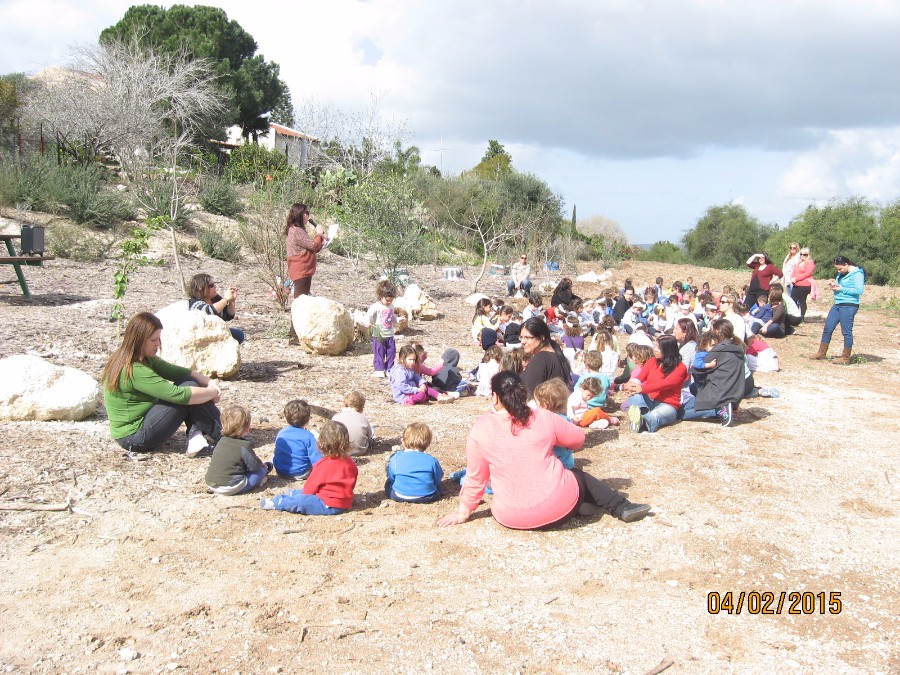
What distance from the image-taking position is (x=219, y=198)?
19125 millimetres

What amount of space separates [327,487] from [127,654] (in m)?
1.61

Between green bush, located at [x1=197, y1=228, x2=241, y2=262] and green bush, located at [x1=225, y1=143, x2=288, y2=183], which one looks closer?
green bush, located at [x1=197, y1=228, x2=241, y2=262]

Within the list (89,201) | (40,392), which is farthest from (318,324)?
(89,201)

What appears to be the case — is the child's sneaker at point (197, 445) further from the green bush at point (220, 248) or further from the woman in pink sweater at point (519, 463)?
the green bush at point (220, 248)

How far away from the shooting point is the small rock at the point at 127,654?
110 inches

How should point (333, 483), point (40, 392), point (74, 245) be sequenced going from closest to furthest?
point (333, 483) → point (40, 392) → point (74, 245)

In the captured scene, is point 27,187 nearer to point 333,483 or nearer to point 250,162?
point 250,162

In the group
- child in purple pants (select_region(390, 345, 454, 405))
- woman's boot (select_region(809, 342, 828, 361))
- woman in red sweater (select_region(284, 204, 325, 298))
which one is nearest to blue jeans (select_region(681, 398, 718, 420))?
child in purple pants (select_region(390, 345, 454, 405))

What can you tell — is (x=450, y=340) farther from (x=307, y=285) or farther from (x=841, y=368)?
(x=841, y=368)

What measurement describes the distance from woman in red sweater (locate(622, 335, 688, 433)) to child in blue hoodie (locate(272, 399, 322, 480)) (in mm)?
2949

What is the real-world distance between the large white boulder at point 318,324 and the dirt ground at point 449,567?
7.86ft

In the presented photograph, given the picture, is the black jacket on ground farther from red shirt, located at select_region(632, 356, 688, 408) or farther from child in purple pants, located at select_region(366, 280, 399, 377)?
child in purple pants, located at select_region(366, 280, 399, 377)

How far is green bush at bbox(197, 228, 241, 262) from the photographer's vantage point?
50.4 ft

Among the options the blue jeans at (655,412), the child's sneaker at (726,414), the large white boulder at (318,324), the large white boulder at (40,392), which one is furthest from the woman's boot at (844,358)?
the large white boulder at (40,392)
